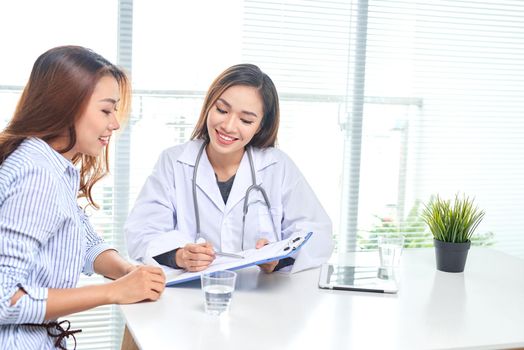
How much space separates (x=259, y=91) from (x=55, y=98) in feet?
2.52

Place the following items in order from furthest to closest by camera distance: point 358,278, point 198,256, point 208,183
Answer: point 208,183 < point 358,278 < point 198,256

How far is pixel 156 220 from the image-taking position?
2.04 meters

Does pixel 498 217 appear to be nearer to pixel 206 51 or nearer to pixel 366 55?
pixel 366 55

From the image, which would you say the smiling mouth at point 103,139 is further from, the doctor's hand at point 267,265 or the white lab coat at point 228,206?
the doctor's hand at point 267,265

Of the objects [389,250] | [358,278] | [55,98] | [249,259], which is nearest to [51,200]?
[55,98]

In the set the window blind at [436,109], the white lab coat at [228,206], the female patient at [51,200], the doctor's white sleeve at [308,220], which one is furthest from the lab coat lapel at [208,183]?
the window blind at [436,109]

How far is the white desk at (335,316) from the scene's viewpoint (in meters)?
1.45

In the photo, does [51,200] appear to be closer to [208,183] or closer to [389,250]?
[208,183]

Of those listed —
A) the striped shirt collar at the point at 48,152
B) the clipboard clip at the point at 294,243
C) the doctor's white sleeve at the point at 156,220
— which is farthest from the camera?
the doctor's white sleeve at the point at 156,220

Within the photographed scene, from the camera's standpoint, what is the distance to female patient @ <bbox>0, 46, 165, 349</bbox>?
4.58ft

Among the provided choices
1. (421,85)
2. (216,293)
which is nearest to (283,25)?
(421,85)

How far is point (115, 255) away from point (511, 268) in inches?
49.7

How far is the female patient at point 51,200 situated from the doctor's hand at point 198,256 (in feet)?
0.54

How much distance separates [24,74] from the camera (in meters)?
2.75
